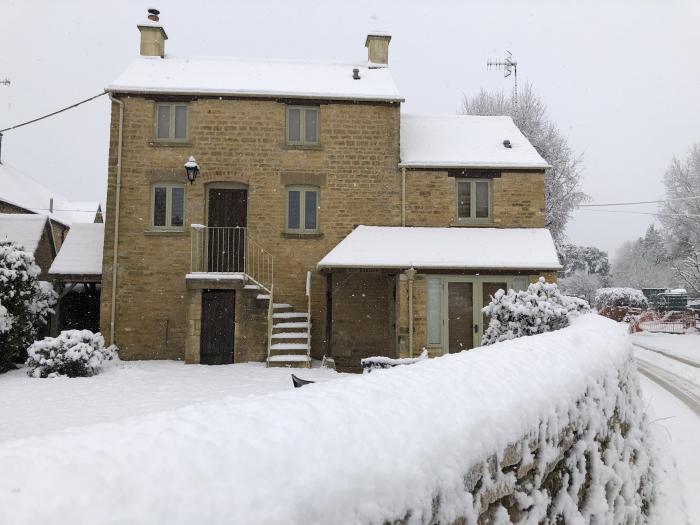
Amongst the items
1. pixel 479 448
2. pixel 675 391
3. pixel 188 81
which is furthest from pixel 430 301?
pixel 479 448

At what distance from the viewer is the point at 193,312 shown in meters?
12.2

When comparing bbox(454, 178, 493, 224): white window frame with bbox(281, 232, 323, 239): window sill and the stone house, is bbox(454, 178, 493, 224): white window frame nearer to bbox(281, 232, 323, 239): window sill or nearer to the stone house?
the stone house

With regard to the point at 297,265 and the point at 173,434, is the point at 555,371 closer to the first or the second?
the point at 173,434

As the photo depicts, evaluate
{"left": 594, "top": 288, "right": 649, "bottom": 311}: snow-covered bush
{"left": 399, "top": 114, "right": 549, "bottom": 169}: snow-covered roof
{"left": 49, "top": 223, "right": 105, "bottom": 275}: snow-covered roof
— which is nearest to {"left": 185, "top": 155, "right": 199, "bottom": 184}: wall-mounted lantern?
{"left": 49, "top": 223, "right": 105, "bottom": 275}: snow-covered roof

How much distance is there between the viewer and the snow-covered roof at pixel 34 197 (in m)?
26.1

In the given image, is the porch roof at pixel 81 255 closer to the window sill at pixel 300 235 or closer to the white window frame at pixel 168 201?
the white window frame at pixel 168 201

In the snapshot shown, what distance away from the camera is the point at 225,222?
13625 mm

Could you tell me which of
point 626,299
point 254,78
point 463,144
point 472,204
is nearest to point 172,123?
point 254,78

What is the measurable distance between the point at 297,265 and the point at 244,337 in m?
2.36

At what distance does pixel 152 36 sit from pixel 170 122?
3291mm

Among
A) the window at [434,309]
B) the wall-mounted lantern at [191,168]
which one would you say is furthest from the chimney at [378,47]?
the window at [434,309]

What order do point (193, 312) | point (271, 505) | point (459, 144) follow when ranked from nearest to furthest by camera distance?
point (271, 505), point (193, 312), point (459, 144)

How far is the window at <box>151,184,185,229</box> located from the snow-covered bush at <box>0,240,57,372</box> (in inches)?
119

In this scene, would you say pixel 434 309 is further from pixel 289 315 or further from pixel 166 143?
pixel 166 143
